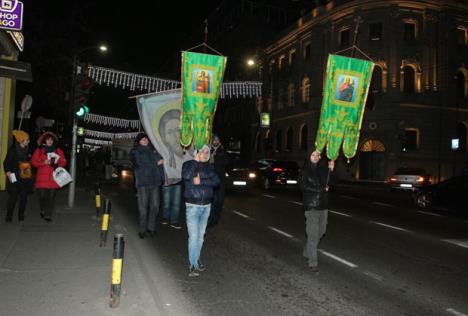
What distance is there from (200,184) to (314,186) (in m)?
1.87

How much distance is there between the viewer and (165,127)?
927 cm

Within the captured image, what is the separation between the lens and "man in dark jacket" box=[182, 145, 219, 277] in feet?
19.9

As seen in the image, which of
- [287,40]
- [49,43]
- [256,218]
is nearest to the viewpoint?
[256,218]

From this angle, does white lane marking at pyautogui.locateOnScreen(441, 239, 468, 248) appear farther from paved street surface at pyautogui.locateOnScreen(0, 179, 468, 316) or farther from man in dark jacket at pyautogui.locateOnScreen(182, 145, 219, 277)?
man in dark jacket at pyautogui.locateOnScreen(182, 145, 219, 277)

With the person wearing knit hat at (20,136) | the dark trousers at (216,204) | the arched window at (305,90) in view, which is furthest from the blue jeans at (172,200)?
the arched window at (305,90)

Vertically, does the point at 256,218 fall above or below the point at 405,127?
below

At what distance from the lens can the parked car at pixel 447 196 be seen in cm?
1485

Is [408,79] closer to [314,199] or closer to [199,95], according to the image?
[199,95]

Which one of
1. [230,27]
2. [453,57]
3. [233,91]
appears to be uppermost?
[230,27]

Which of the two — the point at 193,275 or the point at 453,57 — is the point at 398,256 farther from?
the point at 453,57

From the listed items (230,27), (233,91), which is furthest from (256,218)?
(230,27)

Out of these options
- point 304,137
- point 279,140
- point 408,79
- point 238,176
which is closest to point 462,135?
point 408,79

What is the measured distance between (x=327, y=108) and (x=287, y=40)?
36.4 meters

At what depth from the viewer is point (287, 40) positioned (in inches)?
1719
